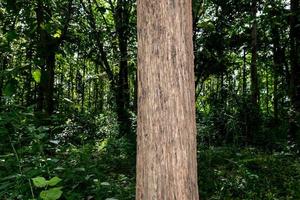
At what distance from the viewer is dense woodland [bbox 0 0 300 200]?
3.42 metres

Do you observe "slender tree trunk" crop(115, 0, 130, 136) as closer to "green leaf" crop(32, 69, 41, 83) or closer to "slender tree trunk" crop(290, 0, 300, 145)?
"slender tree trunk" crop(290, 0, 300, 145)

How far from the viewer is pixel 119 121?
44.3 feet

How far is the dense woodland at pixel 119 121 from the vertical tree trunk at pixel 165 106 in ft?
0.36

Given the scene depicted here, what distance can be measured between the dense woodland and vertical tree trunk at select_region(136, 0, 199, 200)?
11 centimetres

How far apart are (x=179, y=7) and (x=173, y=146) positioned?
0.76 m

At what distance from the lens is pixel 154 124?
1988mm

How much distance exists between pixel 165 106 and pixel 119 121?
38.1ft

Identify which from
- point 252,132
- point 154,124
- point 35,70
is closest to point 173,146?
point 154,124

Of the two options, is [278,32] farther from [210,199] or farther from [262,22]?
[210,199]

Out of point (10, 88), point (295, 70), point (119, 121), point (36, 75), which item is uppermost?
point (295, 70)

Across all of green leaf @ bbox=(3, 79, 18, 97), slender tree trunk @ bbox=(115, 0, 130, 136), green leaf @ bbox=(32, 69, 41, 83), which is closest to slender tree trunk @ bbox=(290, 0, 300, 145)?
slender tree trunk @ bbox=(115, 0, 130, 136)

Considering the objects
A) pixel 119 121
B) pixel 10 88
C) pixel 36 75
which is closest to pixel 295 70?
pixel 119 121

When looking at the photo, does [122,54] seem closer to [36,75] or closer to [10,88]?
[36,75]

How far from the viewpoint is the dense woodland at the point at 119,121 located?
135 inches
